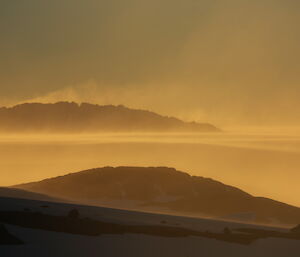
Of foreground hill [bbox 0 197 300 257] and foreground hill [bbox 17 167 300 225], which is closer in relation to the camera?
foreground hill [bbox 0 197 300 257]

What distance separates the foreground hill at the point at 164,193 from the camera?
157 metres

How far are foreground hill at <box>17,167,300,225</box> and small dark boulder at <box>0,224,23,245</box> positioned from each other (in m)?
74.8

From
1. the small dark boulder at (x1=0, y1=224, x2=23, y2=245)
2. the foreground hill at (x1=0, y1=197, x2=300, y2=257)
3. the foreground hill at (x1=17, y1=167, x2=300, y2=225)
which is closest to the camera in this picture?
the small dark boulder at (x1=0, y1=224, x2=23, y2=245)

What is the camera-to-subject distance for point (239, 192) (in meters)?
175

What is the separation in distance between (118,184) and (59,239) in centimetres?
9442

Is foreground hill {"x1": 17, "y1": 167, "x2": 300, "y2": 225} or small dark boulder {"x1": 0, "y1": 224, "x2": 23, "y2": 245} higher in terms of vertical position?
small dark boulder {"x1": 0, "y1": 224, "x2": 23, "y2": 245}

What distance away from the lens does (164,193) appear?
16938 centimetres

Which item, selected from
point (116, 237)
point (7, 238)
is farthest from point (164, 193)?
point (7, 238)

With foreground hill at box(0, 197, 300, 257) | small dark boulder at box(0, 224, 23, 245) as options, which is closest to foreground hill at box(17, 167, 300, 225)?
foreground hill at box(0, 197, 300, 257)

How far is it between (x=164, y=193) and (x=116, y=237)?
83.2 m

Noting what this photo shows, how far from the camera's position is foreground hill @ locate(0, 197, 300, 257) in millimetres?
76938

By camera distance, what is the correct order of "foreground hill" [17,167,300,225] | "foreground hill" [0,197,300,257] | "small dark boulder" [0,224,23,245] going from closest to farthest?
"small dark boulder" [0,224,23,245] < "foreground hill" [0,197,300,257] < "foreground hill" [17,167,300,225]

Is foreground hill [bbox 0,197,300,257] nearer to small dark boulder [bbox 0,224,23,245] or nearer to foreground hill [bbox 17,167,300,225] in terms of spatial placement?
small dark boulder [bbox 0,224,23,245]

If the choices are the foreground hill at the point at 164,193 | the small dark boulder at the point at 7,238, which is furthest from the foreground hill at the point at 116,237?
the foreground hill at the point at 164,193
